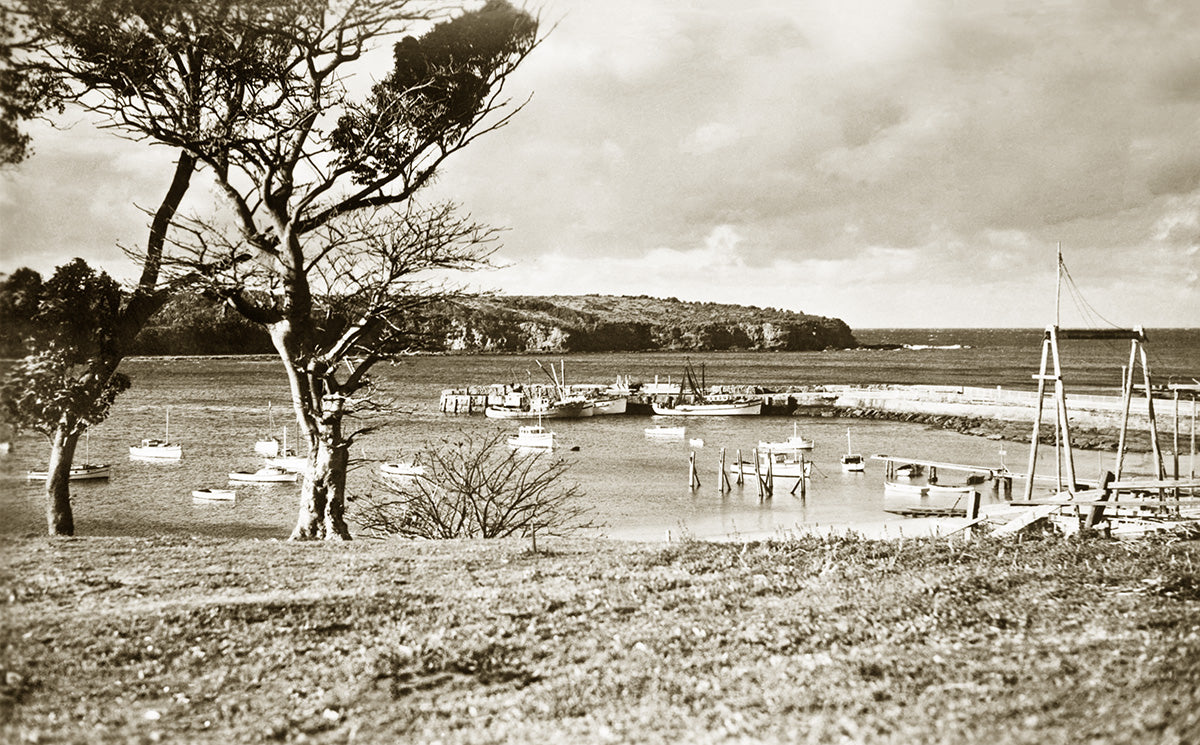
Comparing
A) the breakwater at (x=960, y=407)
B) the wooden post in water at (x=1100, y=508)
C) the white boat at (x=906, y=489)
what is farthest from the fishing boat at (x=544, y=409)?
the wooden post in water at (x=1100, y=508)

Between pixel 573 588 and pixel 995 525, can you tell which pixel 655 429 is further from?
pixel 573 588

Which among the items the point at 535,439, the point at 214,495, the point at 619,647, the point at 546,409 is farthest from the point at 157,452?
the point at 619,647

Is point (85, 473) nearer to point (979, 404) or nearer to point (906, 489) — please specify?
point (906, 489)

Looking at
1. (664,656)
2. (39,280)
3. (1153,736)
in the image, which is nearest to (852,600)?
(664,656)

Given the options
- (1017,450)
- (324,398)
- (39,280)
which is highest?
(39,280)

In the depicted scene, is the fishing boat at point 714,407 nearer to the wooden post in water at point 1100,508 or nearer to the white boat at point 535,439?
the white boat at point 535,439
